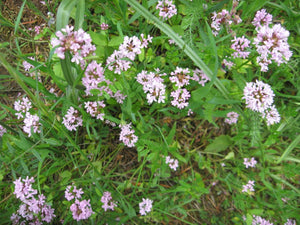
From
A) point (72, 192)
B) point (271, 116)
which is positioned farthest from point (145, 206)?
point (271, 116)

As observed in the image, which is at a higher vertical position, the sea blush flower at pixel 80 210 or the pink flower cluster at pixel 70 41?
the pink flower cluster at pixel 70 41

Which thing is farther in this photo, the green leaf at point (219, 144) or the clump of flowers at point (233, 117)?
the green leaf at point (219, 144)

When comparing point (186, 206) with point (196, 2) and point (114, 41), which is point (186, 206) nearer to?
point (114, 41)

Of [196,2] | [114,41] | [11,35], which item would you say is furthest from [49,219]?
[196,2]

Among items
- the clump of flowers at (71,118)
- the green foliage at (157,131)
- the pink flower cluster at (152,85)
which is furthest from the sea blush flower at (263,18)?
the clump of flowers at (71,118)

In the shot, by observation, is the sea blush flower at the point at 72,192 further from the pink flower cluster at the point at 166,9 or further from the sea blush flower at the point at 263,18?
the sea blush flower at the point at 263,18

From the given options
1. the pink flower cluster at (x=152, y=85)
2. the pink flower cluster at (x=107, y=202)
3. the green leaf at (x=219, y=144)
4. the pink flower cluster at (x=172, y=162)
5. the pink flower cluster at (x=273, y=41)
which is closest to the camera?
the pink flower cluster at (x=273, y=41)

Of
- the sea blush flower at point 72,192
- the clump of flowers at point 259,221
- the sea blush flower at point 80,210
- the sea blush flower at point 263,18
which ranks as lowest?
the clump of flowers at point 259,221

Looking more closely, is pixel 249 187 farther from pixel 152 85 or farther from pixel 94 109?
pixel 94 109
